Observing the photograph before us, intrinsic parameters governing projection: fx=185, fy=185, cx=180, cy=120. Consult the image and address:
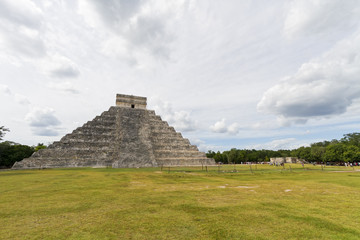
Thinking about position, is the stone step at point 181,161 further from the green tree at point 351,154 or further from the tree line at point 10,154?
the green tree at point 351,154

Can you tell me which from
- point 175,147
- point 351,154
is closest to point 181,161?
point 175,147

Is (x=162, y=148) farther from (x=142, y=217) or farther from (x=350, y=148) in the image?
(x=350, y=148)

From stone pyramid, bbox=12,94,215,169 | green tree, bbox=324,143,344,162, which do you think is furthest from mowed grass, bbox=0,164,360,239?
green tree, bbox=324,143,344,162

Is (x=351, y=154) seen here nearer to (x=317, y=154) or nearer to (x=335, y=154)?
(x=335, y=154)

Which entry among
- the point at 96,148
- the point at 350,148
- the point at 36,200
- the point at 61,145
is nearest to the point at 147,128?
the point at 96,148

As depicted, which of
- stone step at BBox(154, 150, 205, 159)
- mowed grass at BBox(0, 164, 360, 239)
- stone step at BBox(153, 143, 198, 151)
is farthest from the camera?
stone step at BBox(153, 143, 198, 151)

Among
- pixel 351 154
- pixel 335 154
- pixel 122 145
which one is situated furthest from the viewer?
pixel 335 154

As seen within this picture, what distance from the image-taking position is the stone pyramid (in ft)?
87.7

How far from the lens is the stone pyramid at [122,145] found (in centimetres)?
2673

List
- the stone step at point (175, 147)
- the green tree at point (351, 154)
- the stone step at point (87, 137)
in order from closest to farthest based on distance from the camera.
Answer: the stone step at point (87, 137) < the stone step at point (175, 147) < the green tree at point (351, 154)

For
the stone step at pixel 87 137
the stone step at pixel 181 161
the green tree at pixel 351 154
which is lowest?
the stone step at pixel 181 161

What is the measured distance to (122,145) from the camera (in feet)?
97.4

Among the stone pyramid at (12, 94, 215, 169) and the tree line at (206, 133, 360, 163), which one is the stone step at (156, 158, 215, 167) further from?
the tree line at (206, 133, 360, 163)

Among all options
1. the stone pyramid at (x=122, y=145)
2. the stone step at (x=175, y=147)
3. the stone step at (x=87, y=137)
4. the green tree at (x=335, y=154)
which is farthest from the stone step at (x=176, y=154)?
the green tree at (x=335, y=154)
